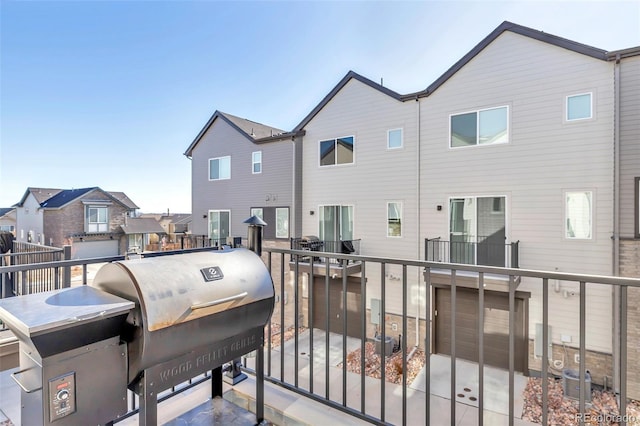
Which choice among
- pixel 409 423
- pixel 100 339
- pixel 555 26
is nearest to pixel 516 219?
pixel 555 26

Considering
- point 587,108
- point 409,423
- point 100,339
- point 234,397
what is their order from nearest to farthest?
1. point 100,339
2. point 234,397
3. point 409,423
4. point 587,108

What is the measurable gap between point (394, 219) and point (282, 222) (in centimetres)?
434

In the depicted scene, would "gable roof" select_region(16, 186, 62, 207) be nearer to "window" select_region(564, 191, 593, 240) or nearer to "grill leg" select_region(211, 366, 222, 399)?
"grill leg" select_region(211, 366, 222, 399)

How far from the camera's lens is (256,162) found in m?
12.6

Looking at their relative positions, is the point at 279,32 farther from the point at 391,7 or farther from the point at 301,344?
the point at 301,344

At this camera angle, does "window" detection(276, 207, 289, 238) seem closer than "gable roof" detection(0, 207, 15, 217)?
Yes

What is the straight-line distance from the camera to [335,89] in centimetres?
1073

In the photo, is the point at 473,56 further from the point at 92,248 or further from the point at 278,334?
the point at 92,248

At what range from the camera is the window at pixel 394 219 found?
31.0 feet

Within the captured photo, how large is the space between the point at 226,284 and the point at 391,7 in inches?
312

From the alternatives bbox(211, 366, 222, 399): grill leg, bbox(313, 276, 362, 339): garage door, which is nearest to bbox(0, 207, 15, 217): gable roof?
bbox(313, 276, 362, 339): garage door

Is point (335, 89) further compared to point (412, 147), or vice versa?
point (335, 89)

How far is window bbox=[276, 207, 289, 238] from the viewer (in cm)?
1170

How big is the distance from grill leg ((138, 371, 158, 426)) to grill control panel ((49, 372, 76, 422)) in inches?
9.8
